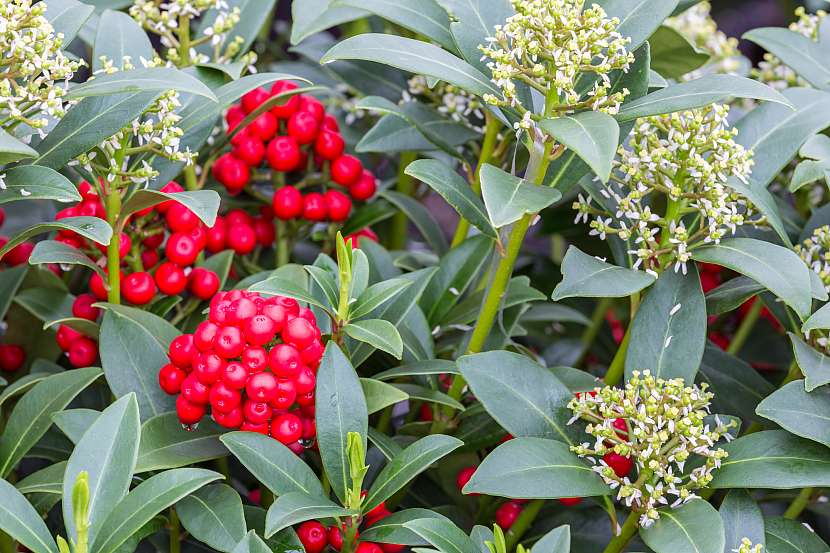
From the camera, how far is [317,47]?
1889mm

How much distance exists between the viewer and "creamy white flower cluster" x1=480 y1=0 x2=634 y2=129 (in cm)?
101

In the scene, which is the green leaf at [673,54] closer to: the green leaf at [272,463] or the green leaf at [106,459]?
the green leaf at [272,463]

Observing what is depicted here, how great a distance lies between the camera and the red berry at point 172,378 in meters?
1.11

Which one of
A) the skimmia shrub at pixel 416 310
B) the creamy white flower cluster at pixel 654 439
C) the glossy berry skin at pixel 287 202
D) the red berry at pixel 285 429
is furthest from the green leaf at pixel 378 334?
the glossy berry skin at pixel 287 202

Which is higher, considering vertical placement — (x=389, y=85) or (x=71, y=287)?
(x=389, y=85)

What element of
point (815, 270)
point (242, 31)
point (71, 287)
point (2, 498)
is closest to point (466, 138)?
point (242, 31)

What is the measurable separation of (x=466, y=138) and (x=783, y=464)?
71cm

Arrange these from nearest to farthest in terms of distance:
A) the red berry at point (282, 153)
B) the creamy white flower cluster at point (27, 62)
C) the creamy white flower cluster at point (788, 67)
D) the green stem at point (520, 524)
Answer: the creamy white flower cluster at point (27, 62)
the green stem at point (520, 524)
the red berry at point (282, 153)
the creamy white flower cluster at point (788, 67)

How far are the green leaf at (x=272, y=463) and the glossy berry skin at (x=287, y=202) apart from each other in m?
0.53

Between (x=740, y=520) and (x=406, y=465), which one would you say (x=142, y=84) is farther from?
(x=740, y=520)

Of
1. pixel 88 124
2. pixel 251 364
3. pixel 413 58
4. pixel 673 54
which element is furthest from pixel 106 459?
pixel 673 54

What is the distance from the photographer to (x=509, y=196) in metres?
0.99

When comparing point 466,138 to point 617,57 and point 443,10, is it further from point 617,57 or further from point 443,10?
point 617,57

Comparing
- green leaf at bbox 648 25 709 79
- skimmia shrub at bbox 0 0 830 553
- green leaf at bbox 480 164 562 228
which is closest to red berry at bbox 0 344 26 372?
skimmia shrub at bbox 0 0 830 553
